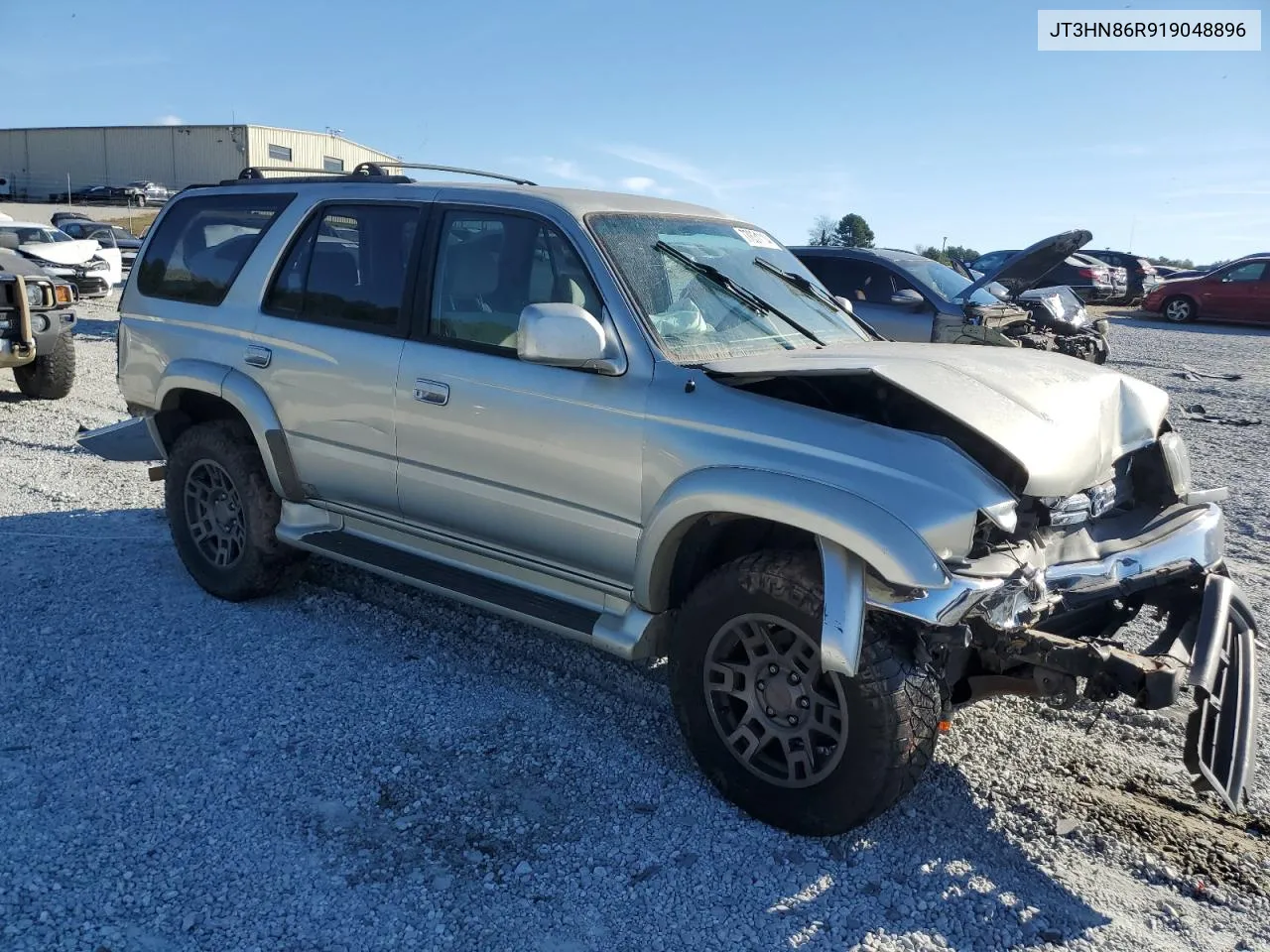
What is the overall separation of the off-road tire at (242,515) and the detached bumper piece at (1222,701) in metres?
3.83

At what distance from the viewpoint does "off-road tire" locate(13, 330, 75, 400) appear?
385 inches

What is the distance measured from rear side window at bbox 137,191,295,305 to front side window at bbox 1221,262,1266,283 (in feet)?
75.7

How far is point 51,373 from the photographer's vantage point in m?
9.86

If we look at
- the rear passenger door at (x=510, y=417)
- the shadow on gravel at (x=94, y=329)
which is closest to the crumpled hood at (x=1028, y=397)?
the rear passenger door at (x=510, y=417)

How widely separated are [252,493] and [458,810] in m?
2.16

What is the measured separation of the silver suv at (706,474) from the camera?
118 inches

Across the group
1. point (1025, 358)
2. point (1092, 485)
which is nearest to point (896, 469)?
point (1092, 485)

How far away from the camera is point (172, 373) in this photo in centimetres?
498

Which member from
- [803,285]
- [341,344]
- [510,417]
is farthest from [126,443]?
[803,285]

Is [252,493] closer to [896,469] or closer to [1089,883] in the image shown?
[896,469]

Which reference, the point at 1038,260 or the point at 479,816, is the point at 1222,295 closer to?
the point at 1038,260

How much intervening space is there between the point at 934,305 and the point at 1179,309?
15.4 meters

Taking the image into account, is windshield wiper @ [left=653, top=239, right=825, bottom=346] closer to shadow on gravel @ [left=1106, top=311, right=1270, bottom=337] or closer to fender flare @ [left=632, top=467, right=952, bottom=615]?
fender flare @ [left=632, top=467, right=952, bottom=615]

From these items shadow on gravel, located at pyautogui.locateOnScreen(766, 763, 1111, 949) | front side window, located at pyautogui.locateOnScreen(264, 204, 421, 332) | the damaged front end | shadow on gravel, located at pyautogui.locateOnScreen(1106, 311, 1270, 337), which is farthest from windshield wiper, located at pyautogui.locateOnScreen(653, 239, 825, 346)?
shadow on gravel, located at pyautogui.locateOnScreen(1106, 311, 1270, 337)
